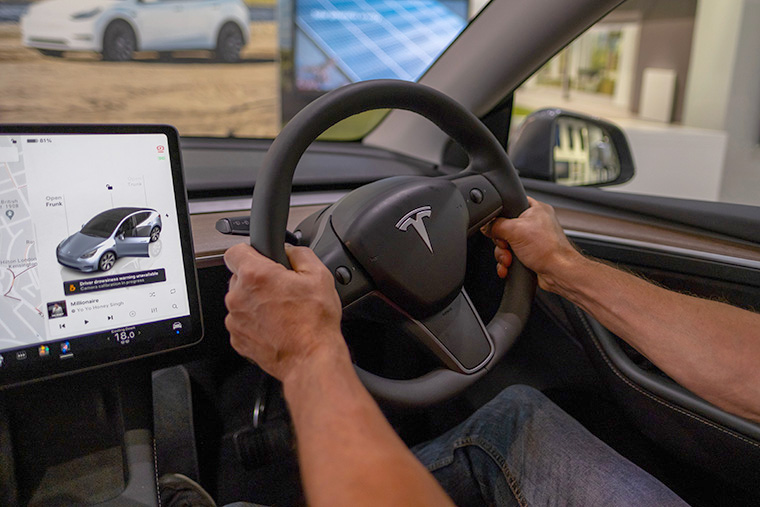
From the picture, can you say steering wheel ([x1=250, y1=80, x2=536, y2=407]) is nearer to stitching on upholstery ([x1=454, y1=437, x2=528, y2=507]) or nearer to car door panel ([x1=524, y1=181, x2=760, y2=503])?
stitching on upholstery ([x1=454, y1=437, x2=528, y2=507])

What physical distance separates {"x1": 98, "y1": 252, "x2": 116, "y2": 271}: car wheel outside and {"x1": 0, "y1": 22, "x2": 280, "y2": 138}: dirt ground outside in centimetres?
582

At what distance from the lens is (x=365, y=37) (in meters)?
6.85

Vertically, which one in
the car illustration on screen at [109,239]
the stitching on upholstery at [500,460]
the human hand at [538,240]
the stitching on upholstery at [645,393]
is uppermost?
the car illustration on screen at [109,239]

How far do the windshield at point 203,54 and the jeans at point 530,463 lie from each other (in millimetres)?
5017

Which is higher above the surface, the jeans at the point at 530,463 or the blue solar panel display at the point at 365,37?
the blue solar panel display at the point at 365,37

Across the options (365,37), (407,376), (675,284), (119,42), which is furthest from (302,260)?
(119,42)

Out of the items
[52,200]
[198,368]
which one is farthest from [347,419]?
[198,368]

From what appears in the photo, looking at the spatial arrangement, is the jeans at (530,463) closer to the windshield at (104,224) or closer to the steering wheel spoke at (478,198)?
the steering wheel spoke at (478,198)

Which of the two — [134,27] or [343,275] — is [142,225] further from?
[134,27]

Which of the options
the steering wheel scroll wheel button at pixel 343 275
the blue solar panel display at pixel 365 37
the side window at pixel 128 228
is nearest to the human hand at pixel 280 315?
the steering wheel scroll wheel button at pixel 343 275

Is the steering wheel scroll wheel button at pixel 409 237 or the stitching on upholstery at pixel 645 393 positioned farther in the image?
the stitching on upholstery at pixel 645 393

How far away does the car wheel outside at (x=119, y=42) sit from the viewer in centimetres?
619

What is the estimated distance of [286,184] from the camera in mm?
806

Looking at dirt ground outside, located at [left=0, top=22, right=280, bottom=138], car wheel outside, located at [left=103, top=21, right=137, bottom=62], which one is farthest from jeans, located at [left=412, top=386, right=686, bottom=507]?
car wheel outside, located at [left=103, top=21, right=137, bottom=62]
